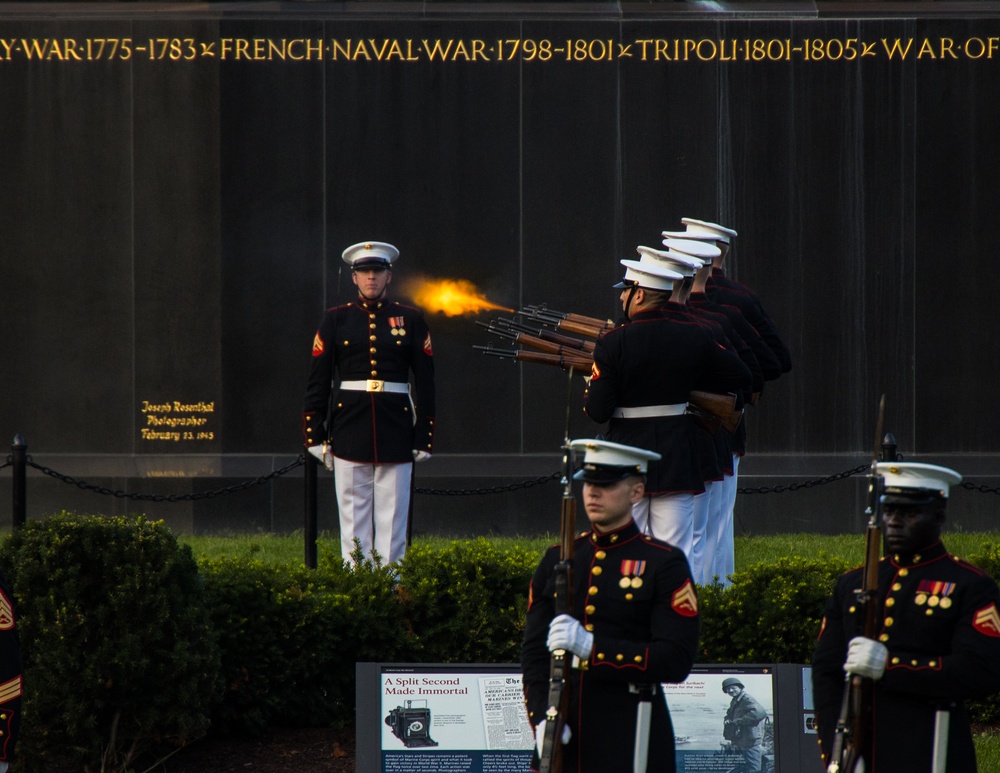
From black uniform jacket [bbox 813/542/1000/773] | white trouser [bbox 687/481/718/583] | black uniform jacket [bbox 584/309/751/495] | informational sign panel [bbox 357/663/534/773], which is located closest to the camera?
black uniform jacket [bbox 813/542/1000/773]

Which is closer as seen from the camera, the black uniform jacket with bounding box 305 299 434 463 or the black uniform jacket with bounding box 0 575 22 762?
the black uniform jacket with bounding box 0 575 22 762

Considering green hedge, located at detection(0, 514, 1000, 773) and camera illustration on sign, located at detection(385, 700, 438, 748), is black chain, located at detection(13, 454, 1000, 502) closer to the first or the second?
green hedge, located at detection(0, 514, 1000, 773)

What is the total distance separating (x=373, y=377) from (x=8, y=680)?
17.4ft

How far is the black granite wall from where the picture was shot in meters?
13.0

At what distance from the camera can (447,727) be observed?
19.0 feet

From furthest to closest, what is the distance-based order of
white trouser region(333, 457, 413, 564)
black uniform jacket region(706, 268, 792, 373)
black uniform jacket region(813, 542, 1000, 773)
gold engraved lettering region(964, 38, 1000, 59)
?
gold engraved lettering region(964, 38, 1000, 59)
white trouser region(333, 457, 413, 564)
black uniform jacket region(706, 268, 792, 373)
black uniform jacket region(813, 542, 1000, 773)

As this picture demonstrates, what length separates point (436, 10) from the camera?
13.0 metres

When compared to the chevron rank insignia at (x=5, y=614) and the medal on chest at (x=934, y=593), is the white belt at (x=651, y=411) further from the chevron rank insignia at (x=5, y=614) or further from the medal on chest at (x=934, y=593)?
the chevron rank insignia at (x=5, y=614)

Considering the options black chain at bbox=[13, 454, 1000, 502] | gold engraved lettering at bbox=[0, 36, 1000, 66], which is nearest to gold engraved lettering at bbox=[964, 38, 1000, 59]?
gold engraved lettering at bbox=[0, 36, 1000, 66]

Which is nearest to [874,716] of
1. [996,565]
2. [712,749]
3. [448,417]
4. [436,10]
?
[712,749]

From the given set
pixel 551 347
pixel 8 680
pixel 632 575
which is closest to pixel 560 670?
pixel 632 575

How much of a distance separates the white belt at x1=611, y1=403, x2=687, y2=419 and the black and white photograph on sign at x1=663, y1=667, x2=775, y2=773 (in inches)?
70.6

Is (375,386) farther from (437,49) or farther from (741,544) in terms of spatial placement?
(437,49)

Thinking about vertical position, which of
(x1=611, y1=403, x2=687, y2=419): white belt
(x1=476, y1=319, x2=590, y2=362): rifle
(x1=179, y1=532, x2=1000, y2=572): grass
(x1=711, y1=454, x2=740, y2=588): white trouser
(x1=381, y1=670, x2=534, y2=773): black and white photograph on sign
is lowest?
(x1=179, y1=532, x2=1000, y2=572): grass
